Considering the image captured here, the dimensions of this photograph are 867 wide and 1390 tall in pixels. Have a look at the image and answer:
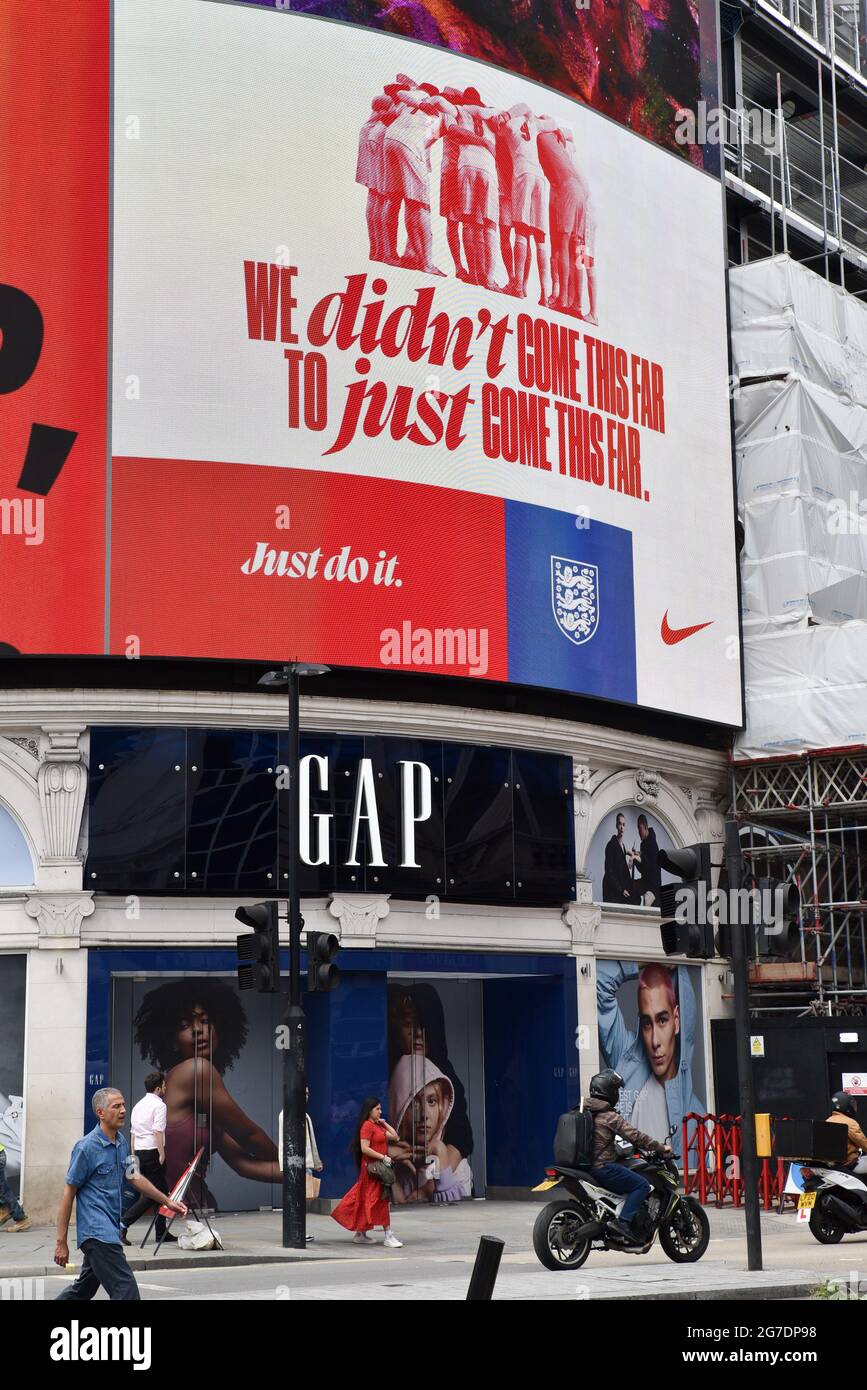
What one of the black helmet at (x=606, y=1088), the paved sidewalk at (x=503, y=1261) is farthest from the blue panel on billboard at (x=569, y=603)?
the black helmet at (x=606, y=1088)

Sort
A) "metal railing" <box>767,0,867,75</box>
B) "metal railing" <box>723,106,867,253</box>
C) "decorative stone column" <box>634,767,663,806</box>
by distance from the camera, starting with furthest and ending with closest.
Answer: "metal railing" <box>767,0,867,75</box>
"metal railing" <box>723,106,867,253</box>
"decorative stone column" <box>634,767,663,806</box>

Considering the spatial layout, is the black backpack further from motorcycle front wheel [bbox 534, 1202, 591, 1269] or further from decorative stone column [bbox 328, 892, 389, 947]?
decorative stone column [bbox 328, 892, 389, 947]

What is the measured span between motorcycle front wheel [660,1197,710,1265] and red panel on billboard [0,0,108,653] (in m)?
13.0

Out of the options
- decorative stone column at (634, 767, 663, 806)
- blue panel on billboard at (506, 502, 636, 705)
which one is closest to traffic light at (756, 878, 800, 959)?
blue panel on billboard at (506, 502, 636, 705)

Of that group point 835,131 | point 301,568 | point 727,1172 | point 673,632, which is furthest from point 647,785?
point 835,131

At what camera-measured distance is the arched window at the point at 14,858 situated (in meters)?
26.9

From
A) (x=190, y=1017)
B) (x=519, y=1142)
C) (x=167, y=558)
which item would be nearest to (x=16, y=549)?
(x=167, y=558)

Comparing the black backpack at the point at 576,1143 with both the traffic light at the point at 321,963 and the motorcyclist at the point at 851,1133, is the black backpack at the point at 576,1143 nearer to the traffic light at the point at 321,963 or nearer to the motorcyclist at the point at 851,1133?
the motorcyclist at the point at 851,1133

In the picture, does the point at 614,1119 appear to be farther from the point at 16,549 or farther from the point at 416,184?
the point at 416,184

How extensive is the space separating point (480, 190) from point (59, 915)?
1438 centimetres

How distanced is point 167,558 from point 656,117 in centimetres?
1493

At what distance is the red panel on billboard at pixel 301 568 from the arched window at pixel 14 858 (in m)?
3.13

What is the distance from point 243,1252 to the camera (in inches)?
799

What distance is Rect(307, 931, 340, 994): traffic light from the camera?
22.0 m
